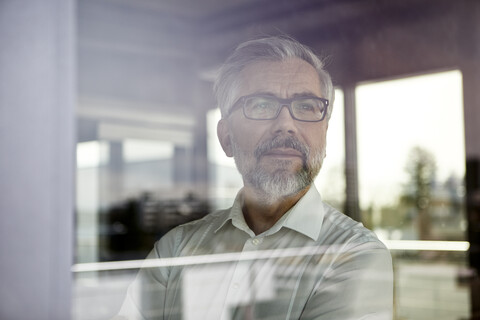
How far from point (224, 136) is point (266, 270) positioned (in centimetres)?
42

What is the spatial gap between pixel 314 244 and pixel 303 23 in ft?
2.45

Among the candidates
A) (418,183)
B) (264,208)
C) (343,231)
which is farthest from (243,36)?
(418,183)

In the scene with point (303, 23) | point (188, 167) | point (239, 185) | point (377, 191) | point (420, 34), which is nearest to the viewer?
point (239, 185)

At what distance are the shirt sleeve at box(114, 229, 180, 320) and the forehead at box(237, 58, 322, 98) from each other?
0.51 m

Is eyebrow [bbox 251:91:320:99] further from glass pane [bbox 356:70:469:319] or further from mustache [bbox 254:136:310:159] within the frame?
glass pane [bbox 356:70:469:319]

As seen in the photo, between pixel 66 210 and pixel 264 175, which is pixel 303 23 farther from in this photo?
pixel 66 210

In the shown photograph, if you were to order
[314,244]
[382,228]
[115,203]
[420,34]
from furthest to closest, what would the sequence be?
[115,203] < [420,34] < [382,228] < [314,244]

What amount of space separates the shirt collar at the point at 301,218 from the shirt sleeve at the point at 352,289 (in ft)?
0.38

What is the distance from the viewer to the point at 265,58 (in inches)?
66.2

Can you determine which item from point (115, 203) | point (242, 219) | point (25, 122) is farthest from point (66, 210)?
point (115, 203)

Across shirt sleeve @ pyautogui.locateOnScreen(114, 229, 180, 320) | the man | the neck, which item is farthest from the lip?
shirt sleeve @ pyautogui.locateOnScreen(114, 229, 180, 320)

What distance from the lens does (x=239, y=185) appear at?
1.75 meters

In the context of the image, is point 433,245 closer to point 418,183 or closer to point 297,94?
point 418,183

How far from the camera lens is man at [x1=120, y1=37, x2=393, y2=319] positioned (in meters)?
1.61
